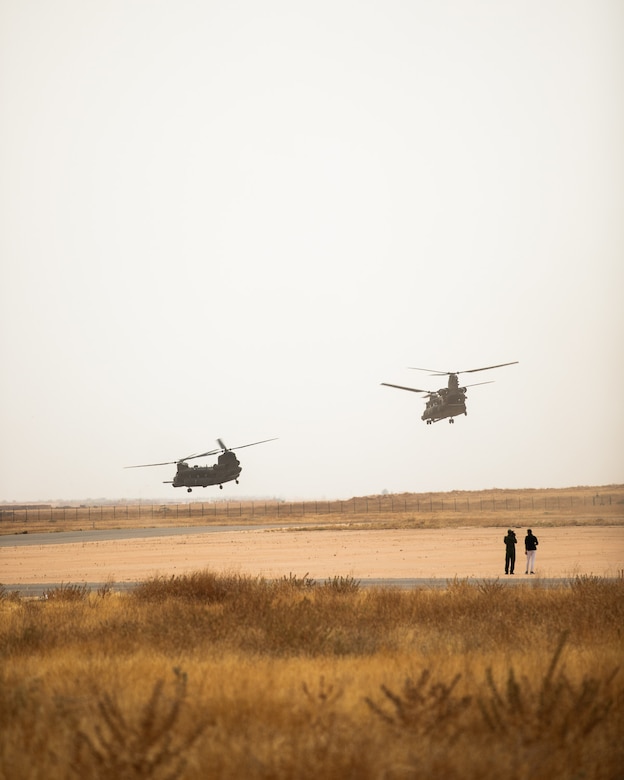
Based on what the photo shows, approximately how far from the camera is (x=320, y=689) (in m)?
10.8

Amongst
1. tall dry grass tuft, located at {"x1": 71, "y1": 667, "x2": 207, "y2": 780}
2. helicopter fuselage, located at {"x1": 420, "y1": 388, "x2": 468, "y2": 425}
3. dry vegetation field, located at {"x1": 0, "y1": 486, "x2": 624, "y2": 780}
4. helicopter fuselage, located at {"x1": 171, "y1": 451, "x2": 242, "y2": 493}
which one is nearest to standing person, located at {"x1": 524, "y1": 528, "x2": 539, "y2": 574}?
dry vegetation field, located at {"x1": 0, "y1": 486, "x2": 624, "y2": 780}

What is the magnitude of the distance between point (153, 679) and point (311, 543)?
49847 millimetres

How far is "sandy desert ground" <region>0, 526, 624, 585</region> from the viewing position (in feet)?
122

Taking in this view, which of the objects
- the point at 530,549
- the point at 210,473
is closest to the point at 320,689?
the point at 530,549

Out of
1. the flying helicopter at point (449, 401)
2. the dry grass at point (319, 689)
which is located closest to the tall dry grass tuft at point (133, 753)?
the dry grass at point (319, 689)

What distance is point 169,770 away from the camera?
8203 mm

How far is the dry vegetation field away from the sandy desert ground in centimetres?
1090

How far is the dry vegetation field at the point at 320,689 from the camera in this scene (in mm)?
8156

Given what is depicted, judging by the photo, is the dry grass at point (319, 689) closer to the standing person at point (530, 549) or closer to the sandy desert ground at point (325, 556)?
the sandy desert ground at point (325, 556)

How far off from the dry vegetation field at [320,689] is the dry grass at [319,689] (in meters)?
0.03

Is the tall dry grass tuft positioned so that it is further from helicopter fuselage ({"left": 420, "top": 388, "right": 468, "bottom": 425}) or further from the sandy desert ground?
helicopter fuselage ({"left": 420, "top": 388, "right": 468, "bottom": 425})

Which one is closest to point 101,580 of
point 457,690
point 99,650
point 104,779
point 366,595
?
Result: point 366,595

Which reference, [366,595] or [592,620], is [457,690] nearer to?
[592,620]

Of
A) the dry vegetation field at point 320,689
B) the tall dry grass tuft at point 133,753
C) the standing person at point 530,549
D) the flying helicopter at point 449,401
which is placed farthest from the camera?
the flying helicopter at point 449,401
